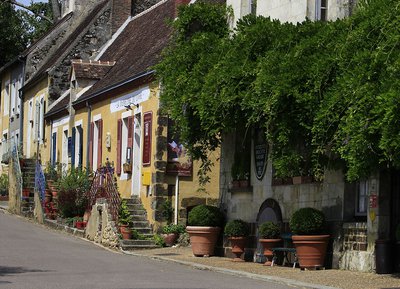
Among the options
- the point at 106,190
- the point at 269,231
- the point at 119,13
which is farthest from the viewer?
the point at 119,13

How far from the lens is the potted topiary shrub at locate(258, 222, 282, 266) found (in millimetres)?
20875

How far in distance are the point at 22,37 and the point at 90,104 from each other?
865 inches

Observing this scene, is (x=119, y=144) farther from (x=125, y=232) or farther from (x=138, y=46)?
(x=125, y=232)

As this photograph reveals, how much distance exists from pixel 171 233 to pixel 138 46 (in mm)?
9073

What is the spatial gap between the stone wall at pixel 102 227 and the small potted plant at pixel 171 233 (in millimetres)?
1369

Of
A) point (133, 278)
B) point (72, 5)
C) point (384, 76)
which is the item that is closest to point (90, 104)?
point (72, 5)

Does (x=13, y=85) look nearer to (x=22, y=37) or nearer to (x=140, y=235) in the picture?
(x=22, y=37)

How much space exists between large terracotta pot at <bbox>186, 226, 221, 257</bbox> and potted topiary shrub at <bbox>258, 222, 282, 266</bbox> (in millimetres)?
2536

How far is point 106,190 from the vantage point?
2870cm

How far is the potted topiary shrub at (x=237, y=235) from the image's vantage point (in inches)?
883

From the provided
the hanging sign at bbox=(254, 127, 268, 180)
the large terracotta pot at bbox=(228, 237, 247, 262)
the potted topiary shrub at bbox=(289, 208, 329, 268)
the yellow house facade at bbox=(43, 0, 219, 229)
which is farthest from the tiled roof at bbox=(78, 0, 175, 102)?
the potted topiary shrub at bbox=(289, 208, 329, 268)

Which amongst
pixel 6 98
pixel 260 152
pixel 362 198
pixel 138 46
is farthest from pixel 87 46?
pixel 362 198

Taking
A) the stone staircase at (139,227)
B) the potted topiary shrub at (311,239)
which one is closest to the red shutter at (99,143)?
the stone staircase at (139,227)

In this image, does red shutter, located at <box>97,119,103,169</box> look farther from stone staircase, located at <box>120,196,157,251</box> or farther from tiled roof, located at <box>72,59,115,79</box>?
stone staircase, located at <box>120,196,157,251</box>
